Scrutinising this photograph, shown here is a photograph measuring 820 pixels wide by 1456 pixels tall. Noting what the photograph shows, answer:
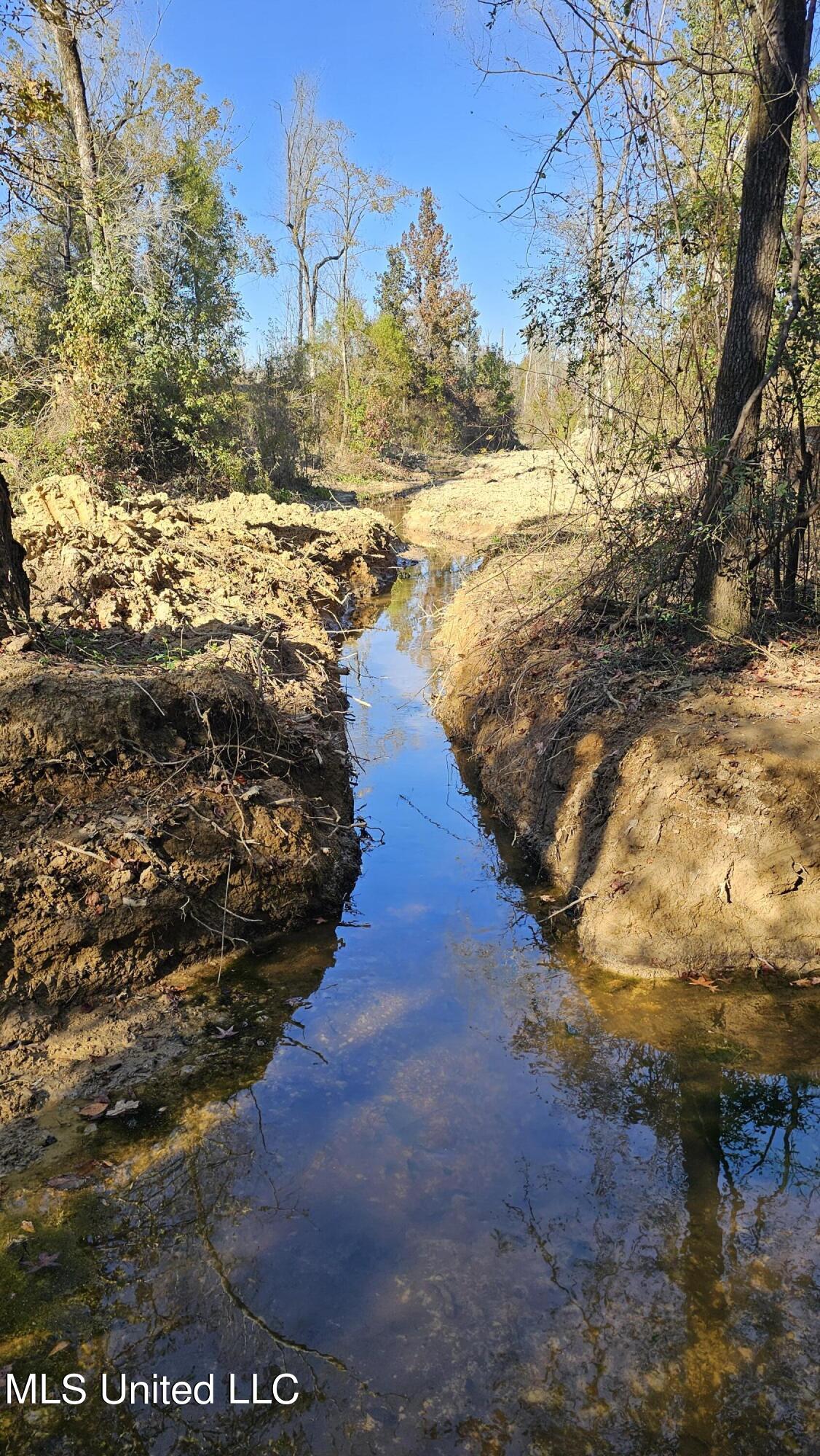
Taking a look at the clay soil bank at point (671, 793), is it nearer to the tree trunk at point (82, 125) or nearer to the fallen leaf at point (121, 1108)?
the fallen leaf at point (121, 1108)

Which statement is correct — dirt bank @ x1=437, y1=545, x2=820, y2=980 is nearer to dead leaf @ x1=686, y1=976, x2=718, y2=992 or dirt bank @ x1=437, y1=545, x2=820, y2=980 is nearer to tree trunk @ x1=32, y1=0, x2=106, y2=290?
dead leaf @ x1=686, y1=976, x2=718, y2=992

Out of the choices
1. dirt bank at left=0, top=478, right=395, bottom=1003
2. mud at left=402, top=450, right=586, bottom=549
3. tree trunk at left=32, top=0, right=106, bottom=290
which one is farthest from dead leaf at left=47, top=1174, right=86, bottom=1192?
tree trunk at left=32, top=0, right=106, bottom=290

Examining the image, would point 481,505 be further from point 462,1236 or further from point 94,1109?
point 462,1236

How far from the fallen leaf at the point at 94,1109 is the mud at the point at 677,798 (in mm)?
2794

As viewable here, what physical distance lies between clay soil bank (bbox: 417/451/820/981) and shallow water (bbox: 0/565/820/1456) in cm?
43

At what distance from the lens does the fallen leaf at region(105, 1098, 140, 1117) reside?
3.84 metres

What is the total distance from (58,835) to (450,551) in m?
16.8

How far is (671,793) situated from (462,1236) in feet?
9.58

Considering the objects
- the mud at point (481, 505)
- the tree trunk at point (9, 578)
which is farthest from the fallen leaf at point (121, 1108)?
the mud at point (481, 505)

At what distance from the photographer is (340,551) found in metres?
15.7

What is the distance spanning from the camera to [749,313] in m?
6.54

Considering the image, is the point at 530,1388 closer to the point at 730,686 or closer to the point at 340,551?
the point at 730,686

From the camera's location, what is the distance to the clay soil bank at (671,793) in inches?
201

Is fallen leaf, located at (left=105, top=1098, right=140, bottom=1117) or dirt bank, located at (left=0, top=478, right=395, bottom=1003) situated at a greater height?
dirt bank, located at (left=0, top=478, right=395, bottom=1003)
